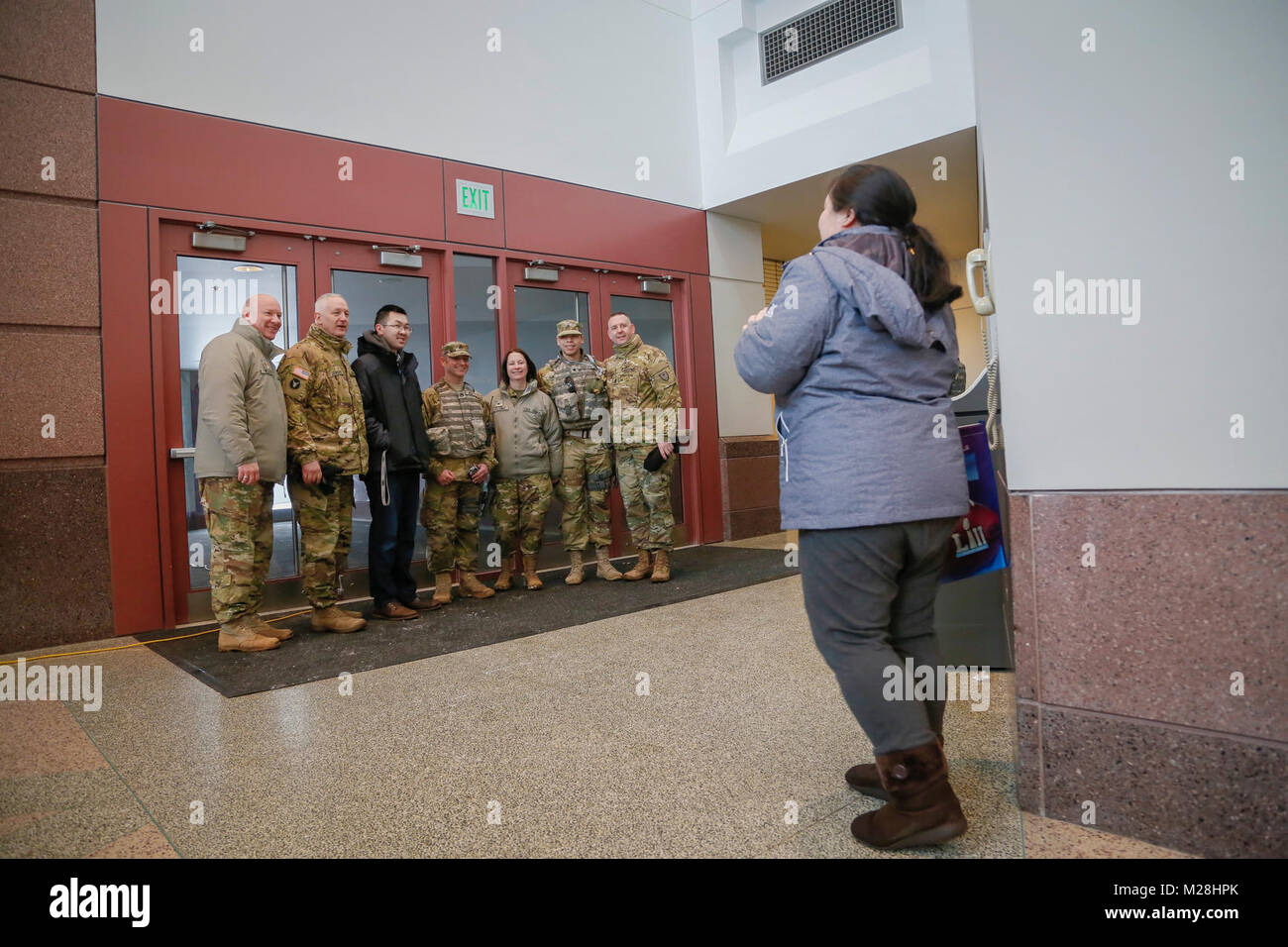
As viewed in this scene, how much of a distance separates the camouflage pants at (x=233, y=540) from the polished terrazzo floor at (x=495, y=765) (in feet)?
1.44

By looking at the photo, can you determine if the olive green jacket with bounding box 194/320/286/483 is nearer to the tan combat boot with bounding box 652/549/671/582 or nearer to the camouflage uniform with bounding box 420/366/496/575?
the camouflage uniform with bounding box 420/366/496/575

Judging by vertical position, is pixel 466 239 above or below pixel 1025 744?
above

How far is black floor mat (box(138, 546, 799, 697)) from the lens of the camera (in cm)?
335

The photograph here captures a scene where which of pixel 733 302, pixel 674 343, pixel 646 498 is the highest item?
pixel 733 302

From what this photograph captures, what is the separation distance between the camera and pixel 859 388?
5.11 feet

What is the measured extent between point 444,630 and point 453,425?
1.29 meters


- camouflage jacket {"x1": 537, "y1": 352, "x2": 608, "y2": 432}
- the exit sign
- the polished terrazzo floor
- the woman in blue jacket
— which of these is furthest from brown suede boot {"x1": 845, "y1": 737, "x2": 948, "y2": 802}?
the exit sign

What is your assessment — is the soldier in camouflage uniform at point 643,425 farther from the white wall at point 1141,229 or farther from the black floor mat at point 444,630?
the white wall at point 1141,229

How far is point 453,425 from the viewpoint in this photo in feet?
15.3

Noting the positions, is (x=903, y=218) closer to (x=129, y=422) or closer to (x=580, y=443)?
(x=580, y=443)

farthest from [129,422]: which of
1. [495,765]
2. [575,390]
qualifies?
[495,765]

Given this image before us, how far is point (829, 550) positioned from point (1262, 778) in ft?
2.86
